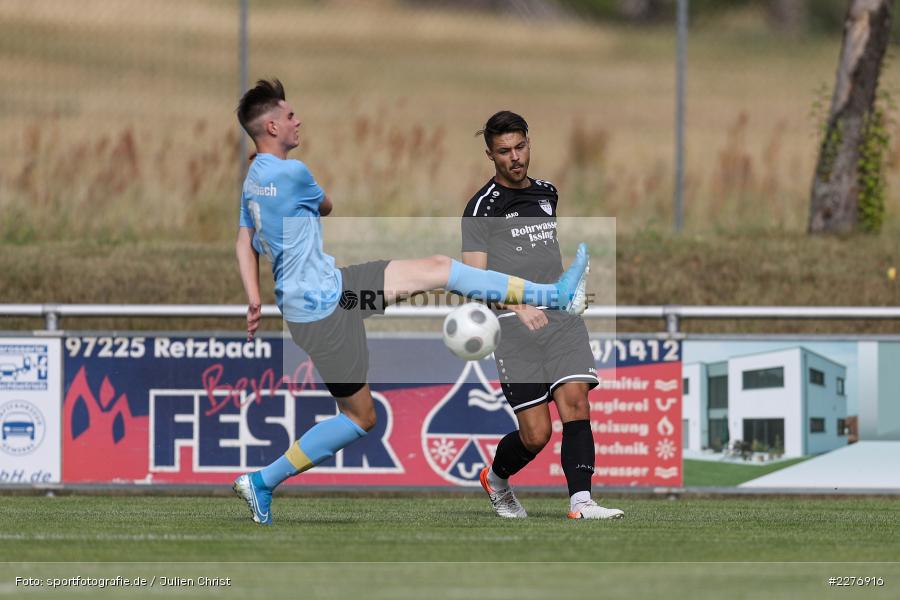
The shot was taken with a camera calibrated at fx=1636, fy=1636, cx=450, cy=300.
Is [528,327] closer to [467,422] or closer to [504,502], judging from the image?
[504,502]

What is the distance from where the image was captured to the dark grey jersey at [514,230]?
909 cm

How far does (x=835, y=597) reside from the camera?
604cm

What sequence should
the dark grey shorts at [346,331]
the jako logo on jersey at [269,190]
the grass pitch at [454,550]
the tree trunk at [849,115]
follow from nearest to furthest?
1. the grass pitch at [454,550]
2. the jako logo on jersey at [269,190]
3. the dark grey shorts at [346,331]
4. the tree trunk at [849,115]

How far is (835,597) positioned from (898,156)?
452 inches

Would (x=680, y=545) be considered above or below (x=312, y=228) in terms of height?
below

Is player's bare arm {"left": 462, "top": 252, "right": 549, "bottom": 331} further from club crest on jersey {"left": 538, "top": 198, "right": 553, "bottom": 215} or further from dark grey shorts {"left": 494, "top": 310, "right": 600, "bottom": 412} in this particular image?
club crest on jersey {"left": 538, "top": 198, "right": 553, "bottom": 215}

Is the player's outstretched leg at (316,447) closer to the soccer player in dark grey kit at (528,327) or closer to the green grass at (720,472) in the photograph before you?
the soccer player in dark grey kit at (528,327)

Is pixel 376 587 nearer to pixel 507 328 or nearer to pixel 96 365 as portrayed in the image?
pixel 507 328

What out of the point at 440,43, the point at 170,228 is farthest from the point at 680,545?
the point at 440,43

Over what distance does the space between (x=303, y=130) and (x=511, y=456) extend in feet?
38.5

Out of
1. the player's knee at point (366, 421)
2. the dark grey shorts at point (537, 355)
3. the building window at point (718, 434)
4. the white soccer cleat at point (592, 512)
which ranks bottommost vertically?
the white soccer cleat at point (592, 512)

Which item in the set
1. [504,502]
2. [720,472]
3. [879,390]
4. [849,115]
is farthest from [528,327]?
[849,115]

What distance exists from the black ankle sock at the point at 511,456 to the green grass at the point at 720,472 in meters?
2.70

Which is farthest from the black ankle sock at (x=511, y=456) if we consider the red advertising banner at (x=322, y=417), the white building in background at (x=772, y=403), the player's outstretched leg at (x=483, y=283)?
the white building in background at (x=772, y=403)
